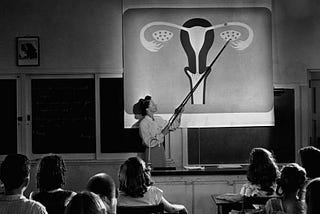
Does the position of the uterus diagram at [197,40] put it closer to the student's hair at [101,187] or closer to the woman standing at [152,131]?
the woman standing at [152,131]

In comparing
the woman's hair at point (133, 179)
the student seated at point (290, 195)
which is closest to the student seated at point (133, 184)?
the woman's hair at point (133, 179)

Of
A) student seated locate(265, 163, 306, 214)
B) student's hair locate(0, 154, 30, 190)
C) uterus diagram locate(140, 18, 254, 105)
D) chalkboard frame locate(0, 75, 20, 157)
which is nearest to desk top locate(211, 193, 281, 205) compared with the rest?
student seated locate(265, 163, 306, 214)

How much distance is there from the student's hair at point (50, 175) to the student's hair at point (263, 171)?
1.52m

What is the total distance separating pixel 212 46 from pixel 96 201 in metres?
4.54

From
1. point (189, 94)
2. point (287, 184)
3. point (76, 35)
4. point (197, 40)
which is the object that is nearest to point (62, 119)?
point (76, 35)

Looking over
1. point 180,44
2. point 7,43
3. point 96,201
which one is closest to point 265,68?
point 180,44

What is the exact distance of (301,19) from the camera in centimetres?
648

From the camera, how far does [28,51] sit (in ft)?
20.6

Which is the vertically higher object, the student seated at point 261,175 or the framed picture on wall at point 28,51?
the framed picture on wall at point 28,51

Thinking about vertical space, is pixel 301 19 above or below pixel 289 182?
above

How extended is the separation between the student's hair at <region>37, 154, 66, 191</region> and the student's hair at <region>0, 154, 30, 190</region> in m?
0.77

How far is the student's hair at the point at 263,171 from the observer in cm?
405

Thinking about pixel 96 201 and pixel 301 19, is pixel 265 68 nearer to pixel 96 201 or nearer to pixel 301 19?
pixel 301 19

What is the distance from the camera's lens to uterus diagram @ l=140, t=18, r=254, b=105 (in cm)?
622
